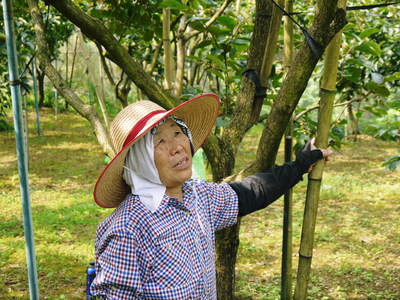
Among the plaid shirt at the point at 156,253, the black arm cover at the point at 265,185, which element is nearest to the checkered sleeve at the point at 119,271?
the plaid shirt at the point at 156,253

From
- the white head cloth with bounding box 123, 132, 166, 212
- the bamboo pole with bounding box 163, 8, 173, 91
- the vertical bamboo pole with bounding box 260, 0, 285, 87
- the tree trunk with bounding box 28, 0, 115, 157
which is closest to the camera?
the white head cloth with bounding box 123, 132, 166, 212

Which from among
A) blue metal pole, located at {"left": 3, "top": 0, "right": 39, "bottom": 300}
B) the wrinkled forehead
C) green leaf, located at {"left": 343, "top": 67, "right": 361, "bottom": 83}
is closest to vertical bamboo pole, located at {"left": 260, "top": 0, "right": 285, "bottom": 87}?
green leaf, located at {"left": 343, "top": 67, "right": 361, "bottom": 83}

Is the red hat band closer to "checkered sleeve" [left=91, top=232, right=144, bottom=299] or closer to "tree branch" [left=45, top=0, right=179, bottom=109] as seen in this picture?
"checkered sleeve" [left=91, top=232, right=144, bottom=299]

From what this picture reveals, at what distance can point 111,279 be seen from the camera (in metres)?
1.27

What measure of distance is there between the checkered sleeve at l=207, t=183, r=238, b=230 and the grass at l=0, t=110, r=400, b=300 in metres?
1.64

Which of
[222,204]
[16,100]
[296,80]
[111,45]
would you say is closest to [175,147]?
[222,204]

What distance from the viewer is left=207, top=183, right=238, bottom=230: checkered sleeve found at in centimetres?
160

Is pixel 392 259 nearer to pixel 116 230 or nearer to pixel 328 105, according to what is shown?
pixel 328 105

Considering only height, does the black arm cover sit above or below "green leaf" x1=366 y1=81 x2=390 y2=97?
below

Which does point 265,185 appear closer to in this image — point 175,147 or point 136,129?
point 175,147

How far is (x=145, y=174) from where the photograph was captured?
1402 millimetres

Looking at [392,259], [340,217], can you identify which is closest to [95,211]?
[340,217]

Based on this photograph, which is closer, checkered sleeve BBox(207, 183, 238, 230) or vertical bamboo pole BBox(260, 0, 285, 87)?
checkered sleeve BBox(207, 183, 238, 230)

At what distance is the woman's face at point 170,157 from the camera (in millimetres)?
1395
